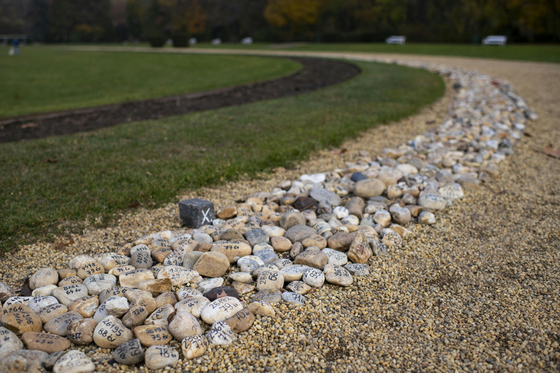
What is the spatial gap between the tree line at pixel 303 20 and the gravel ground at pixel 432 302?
3329 cm

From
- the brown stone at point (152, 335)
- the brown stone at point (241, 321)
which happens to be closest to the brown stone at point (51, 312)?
the brown stone at point (152, 335)

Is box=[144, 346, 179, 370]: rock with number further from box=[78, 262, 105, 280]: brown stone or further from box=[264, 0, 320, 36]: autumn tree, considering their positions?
box=[264, 0, 320, 36]: autumn tree

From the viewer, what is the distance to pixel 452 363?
1974 mm

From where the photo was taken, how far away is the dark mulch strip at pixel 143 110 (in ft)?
21.0

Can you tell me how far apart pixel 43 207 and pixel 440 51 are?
25009 millimetres

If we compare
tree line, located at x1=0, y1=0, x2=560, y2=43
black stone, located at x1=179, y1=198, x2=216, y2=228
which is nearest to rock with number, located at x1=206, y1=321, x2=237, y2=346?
black stone, located at x1=179, y1=198, x2=216, y2=228

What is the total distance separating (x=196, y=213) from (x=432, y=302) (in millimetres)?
1960

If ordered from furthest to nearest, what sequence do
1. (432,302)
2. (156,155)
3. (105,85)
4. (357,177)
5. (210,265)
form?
(105,85) → (156,155) → (357,177) → (210,265) → (432,302)

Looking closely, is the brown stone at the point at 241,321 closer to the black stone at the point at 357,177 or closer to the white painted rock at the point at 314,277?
the white painted rock at the point at 314,277

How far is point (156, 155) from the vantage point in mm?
4953

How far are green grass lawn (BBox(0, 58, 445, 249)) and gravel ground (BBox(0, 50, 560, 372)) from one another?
33 centimetres

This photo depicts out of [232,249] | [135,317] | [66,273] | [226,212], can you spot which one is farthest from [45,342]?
[226,212]

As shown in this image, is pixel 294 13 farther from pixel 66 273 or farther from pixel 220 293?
pixel 220 293

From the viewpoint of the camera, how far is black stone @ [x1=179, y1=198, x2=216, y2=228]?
3.39m
